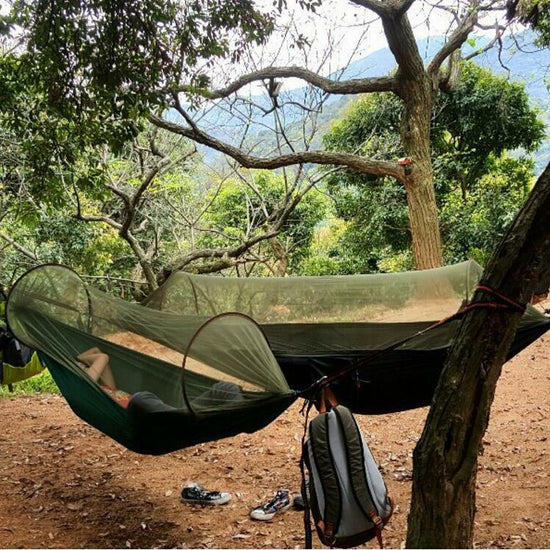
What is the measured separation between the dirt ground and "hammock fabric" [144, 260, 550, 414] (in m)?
0.56

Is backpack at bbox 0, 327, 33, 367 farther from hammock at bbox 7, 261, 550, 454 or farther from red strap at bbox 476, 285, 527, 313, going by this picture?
red strap at bbox 476, 285, 527, 313

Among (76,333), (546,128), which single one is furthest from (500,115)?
(76,333)

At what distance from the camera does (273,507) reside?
2369 millimetres

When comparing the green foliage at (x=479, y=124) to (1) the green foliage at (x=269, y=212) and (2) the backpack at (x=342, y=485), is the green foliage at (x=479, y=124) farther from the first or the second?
(2) the backpack at (x=342, y=485)

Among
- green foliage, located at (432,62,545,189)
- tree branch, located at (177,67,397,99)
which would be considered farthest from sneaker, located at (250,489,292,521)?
green foliage, located at (432,62,545,189)

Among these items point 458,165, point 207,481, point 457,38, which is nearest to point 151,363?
point 207,481

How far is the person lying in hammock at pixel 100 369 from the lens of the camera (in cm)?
194

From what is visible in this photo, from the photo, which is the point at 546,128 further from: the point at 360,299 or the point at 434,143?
the point at 360,299

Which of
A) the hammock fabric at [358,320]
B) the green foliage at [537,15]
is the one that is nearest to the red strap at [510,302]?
the hammock fabric at [358,320]

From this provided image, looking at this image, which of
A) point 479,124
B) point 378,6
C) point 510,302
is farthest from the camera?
point 479,124

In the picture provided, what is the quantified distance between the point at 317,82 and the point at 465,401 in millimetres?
3430

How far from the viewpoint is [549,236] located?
4.48 ft

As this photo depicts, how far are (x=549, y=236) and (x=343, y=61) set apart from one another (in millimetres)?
3935

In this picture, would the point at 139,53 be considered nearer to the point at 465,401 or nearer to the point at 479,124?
the point at 465,401
